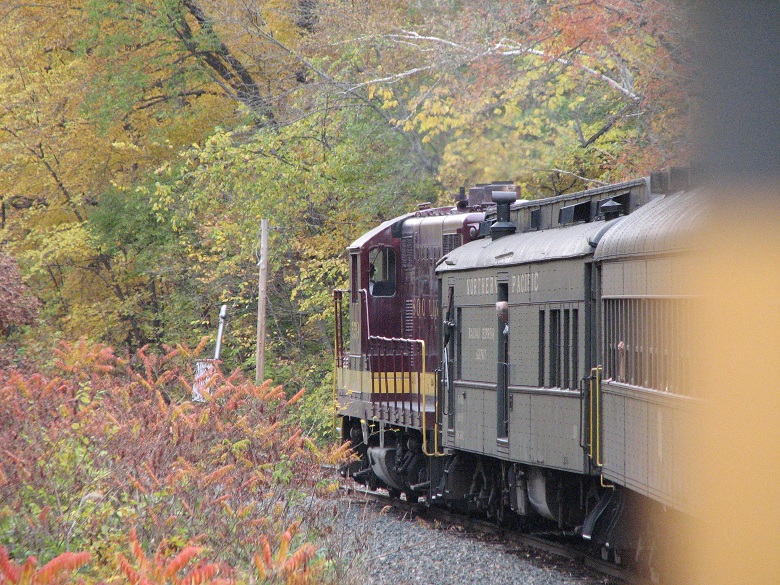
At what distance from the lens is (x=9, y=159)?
32.2 meters

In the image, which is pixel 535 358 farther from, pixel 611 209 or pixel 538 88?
pixel 538 88

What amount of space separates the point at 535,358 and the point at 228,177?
1660 centimetres

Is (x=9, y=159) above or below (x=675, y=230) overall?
above

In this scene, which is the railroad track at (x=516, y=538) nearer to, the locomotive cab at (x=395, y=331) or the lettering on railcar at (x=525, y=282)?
the locomotive cab at (x=395, y=331)

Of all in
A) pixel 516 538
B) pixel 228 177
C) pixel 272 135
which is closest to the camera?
pixel 516 538

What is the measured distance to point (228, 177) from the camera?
26312 millimetres

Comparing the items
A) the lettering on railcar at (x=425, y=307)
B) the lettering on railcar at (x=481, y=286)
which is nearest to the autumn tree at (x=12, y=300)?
the lettering on railcar at (x=425, y=307)

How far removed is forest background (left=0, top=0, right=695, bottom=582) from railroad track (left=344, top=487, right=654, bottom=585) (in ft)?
7.81

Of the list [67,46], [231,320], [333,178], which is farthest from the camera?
[67,46]

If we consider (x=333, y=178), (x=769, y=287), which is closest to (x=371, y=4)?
(x=333, y=178)

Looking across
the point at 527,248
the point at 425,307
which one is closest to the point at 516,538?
the point at 527,248

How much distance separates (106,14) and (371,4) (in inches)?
422

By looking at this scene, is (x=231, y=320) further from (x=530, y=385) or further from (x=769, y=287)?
(x=769, y=287)

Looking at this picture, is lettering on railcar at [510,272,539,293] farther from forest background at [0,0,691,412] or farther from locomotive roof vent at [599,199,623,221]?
forest background at [0,0,691,412]
